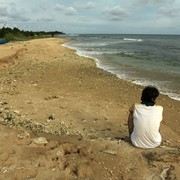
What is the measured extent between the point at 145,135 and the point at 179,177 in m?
1.00

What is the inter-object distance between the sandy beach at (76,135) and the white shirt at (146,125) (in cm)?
15

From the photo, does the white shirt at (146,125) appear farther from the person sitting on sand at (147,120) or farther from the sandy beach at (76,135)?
the sandy beach at (76,135)

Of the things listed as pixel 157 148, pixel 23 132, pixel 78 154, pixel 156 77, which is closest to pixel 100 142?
pixel 78 154

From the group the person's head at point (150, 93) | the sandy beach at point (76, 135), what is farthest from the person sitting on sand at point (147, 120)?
the sandy beach at point (76, 135)

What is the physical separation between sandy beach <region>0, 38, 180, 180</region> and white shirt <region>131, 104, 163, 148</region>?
0.48 feet

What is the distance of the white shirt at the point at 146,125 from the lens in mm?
5602

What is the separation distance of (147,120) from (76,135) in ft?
5.77

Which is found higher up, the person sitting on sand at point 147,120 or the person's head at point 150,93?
the person's head at point 150,93

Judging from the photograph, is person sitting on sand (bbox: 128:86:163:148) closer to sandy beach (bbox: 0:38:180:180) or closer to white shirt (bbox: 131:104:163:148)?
white shirt (bbox: 131:104:163:148)

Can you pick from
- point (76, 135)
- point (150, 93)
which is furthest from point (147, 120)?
point (76, 135)

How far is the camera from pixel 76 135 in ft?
22.1

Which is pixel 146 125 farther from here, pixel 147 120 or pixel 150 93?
pixel 150 93

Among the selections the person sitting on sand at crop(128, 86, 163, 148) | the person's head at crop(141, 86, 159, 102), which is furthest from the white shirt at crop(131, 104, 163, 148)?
the person's head at crop(141, 86, 159, 102)

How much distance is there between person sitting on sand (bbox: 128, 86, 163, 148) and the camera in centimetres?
560
